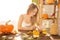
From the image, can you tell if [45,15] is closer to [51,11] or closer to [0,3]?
[51,11]

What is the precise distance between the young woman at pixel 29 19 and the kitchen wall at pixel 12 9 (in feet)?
0.18

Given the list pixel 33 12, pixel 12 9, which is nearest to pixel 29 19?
pixel 33 12

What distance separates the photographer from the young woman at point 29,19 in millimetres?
2295

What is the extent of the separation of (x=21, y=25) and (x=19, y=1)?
0.30m

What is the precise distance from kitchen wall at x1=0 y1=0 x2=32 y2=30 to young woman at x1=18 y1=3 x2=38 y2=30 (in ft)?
0.18

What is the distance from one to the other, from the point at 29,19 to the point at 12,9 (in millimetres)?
259

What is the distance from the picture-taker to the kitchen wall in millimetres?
2221

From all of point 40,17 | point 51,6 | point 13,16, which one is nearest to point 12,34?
point 13,16

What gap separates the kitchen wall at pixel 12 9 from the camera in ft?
7.29

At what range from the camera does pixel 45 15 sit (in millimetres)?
2432

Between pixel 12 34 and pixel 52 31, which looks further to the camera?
pixel 52 31

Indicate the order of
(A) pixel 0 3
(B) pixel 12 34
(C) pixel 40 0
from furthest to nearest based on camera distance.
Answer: (C) pixel 40 0 < (A) pixel 0 3 < (B) pixel 12 34

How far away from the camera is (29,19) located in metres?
2.35

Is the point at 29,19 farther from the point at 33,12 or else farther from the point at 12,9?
the point at 12,9
